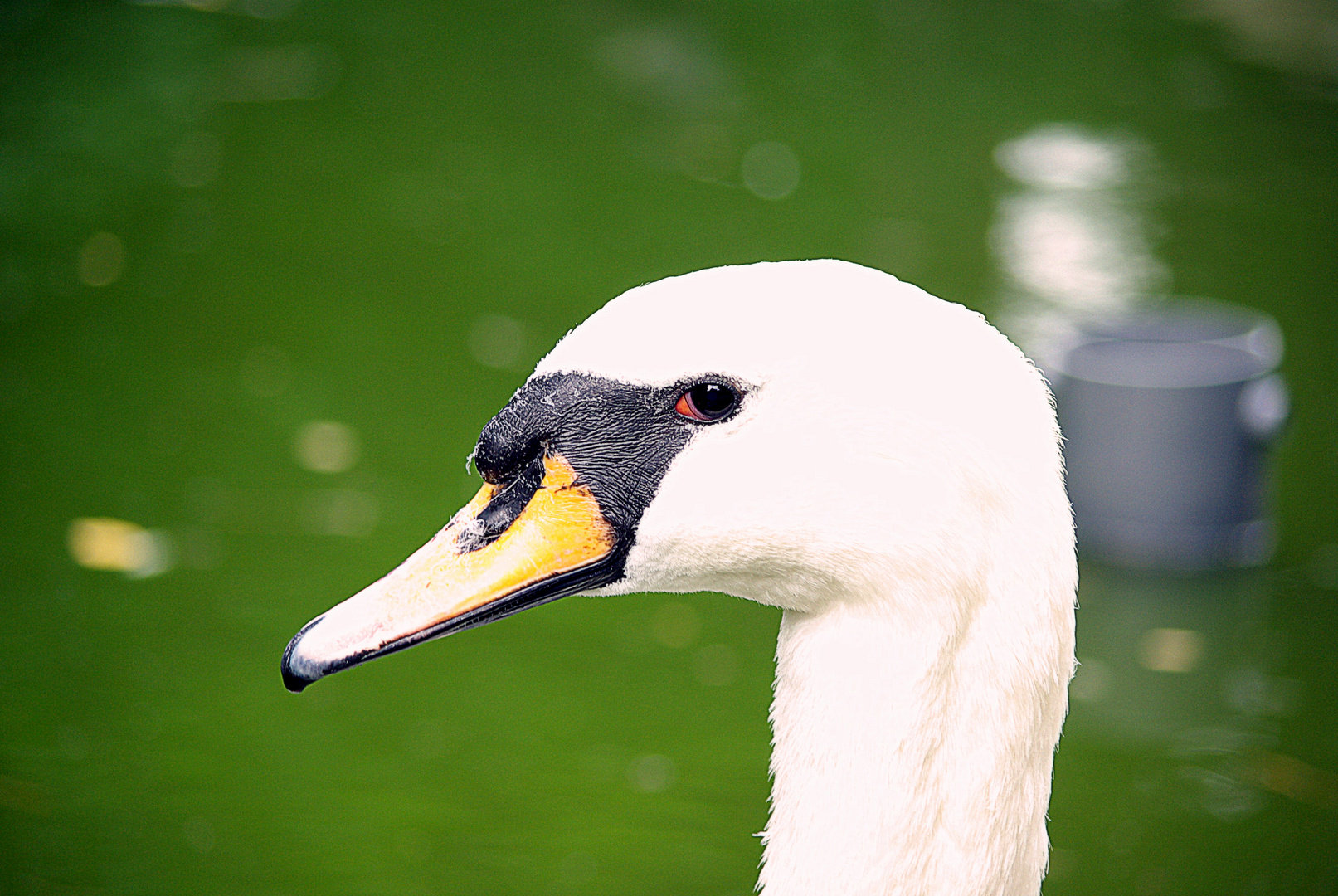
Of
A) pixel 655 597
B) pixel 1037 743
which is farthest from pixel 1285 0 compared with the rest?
pixel 1037 743

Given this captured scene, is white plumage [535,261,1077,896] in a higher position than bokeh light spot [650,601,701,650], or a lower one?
lower

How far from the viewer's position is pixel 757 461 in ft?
4.89

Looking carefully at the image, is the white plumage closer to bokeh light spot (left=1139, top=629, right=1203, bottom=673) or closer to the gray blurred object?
bokeh light spot (left=1139, top=629, right=1203, bottom=673)

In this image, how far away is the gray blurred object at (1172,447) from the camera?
406 cm

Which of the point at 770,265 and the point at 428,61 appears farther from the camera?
the point at 428,61

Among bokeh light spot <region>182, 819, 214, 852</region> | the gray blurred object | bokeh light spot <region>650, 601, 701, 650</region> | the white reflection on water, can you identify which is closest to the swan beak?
bokeh light spot <region>182, 819, 214, 852</region>

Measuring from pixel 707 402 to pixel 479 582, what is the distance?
0.30m

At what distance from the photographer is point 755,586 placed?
1.59 metres

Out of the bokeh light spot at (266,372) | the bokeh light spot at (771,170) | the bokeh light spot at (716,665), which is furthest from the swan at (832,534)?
the bokeh light spot at (771,170)

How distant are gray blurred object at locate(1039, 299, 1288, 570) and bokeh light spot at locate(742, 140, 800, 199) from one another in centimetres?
228

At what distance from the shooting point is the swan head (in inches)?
56.6

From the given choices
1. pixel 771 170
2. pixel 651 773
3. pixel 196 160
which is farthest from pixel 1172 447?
pixel 196 160

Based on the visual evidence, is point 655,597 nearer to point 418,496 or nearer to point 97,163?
point 418,496

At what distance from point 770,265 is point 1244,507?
3.09 meters
